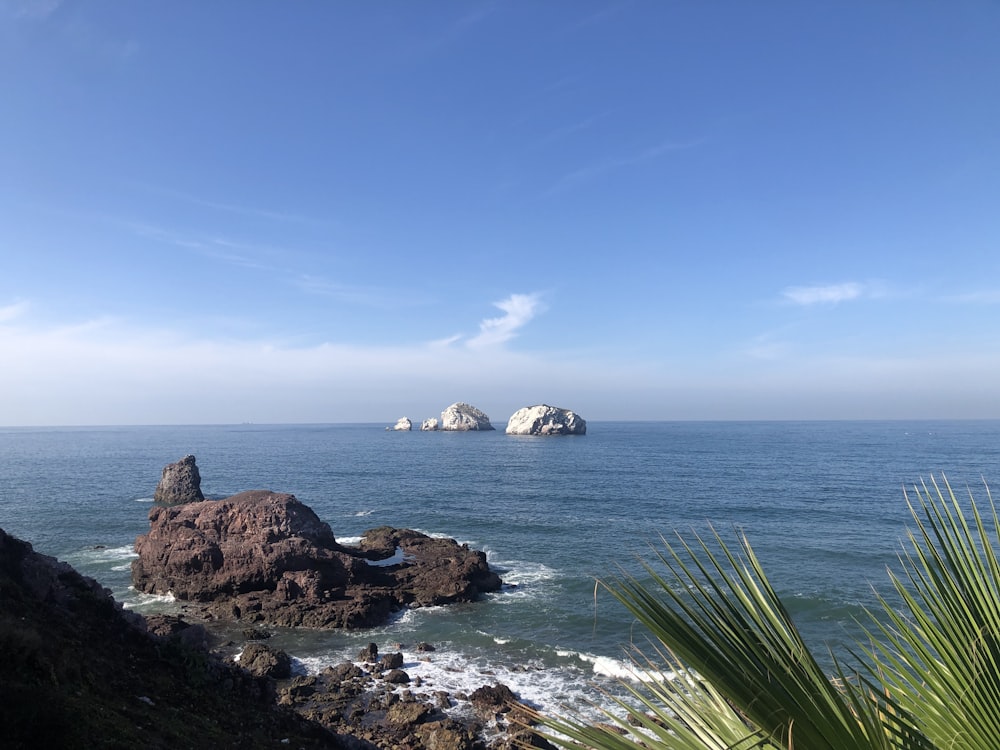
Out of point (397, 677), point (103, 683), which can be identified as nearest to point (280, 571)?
point (397, 677)

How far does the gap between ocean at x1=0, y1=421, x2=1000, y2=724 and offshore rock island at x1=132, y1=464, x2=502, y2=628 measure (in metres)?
1.17

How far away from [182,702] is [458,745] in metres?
7.42

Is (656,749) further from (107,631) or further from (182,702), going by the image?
(107,631)

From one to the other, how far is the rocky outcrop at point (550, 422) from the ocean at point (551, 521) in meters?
77.9

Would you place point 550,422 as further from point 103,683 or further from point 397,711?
point 103,683

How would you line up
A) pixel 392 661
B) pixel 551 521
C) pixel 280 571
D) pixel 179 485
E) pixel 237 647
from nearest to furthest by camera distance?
pixel 392 661 → pixel 237 647 → pixel 280 571 → pixel 551 521 → pixel 179 485

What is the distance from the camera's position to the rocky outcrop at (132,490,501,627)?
89.6ft

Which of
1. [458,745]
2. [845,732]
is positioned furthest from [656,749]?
[458,745]

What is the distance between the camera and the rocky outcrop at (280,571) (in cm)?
2730

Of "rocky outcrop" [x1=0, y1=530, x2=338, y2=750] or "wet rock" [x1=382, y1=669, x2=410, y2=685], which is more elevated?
"rocky outcrop" [x1=0, y1=530, x2=338, y2=750]

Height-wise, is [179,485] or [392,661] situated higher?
[179,485]

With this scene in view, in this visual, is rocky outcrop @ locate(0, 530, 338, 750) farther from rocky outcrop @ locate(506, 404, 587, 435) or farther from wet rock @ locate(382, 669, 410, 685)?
rocky outcrop @ locate(506, 404, 587, 435)

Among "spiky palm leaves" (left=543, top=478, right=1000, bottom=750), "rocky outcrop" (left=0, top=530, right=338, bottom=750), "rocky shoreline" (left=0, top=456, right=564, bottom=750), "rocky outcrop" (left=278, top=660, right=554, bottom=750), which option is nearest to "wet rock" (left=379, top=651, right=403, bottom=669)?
"rocky shoreline" (left=0, top=456, right=564, bottom=750)

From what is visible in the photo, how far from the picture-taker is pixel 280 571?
29.8 metres
